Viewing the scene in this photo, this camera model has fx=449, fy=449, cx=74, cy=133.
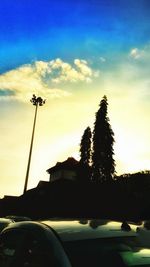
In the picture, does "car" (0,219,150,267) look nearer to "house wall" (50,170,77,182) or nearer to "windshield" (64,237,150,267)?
"windshield" (64,237,150,267)

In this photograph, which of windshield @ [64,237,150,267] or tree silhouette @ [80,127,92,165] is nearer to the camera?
windshield @ [64,237,150,267]

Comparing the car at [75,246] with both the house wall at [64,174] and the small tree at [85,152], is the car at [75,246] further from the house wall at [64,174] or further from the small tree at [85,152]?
the house wall at [64,174]

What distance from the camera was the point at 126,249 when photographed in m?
3.63

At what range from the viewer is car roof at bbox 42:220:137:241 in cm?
372

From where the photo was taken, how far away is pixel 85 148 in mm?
75688

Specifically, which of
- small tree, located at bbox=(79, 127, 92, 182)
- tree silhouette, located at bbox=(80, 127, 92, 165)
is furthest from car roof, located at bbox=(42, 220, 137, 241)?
tree silhouette, located at bbox=(80, 127, 92, 165)

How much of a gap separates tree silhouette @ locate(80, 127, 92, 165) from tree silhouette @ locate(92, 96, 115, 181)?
10230 millimetres

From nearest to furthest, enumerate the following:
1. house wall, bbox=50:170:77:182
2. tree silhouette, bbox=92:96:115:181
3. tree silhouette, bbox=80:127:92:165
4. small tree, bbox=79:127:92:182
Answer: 1. tree silhouette, bbox=92:96:115:181
2. small tree, bbox=79:127:92:182
3. tree silhouette, bbox=80:127:92:165
4. house wall, bbox=50:170:77:182

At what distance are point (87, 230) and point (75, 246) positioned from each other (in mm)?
349

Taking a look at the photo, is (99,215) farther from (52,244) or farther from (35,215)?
(52,244)

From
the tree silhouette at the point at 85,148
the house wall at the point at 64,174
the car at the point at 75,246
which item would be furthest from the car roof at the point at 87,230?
the house wall at the point at 64,174

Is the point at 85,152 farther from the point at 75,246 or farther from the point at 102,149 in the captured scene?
the point at 75,246

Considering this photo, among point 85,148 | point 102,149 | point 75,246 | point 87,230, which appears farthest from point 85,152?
point 75,246

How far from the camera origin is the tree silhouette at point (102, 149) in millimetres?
62500
